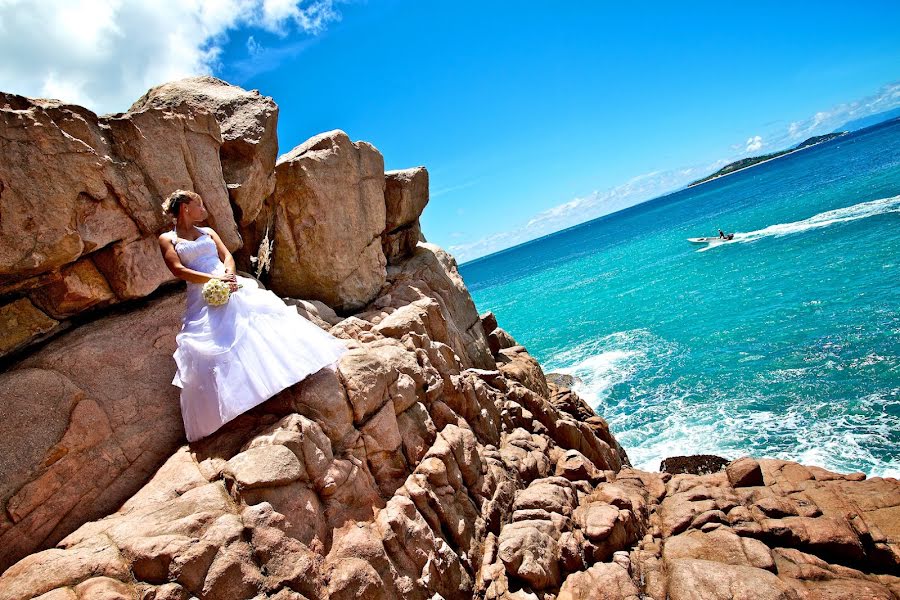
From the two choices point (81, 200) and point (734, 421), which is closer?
point (81, 200)

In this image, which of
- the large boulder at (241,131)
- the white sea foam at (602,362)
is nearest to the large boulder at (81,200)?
the large boulder at (241,131)

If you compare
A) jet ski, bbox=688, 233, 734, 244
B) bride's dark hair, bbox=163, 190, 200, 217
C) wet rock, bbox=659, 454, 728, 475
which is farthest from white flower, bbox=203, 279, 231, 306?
jet ski, bbox=688, 233, 734, 244

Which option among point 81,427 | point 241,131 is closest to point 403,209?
point 241,131

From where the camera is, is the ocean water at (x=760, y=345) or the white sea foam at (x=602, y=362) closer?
the ocean water at (x=760, y=345)

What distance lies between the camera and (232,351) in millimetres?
7820

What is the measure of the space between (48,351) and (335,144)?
10222 millimetres

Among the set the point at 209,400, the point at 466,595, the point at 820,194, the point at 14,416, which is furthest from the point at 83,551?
the point at 820,194

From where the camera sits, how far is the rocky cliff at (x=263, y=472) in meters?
6.29

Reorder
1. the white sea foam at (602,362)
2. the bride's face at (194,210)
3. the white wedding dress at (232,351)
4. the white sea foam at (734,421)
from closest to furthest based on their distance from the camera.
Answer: the white wedding dress at (232,351) < the bride's face at (194,210) < the white sea foam at (734,421) < the white sea foam at (602,362)

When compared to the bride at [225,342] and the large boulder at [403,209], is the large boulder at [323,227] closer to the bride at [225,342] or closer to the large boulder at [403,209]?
the large boulder at [403,209]

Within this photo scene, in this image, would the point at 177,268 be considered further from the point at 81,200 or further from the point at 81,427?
the point at 81,427

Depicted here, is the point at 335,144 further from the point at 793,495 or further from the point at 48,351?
→ the point at 793,495

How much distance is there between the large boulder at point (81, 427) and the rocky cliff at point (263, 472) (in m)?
0.03

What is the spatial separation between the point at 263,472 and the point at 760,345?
2837cm
